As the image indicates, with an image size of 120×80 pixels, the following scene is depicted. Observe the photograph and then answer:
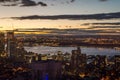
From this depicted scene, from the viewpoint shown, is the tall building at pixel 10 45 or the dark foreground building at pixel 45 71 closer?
the dark foreground building at pixel 45 71

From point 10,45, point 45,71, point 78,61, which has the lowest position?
point 78,61

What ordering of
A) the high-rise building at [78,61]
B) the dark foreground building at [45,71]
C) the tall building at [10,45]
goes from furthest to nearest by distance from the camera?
1. the tall building at [10,45]
2. the high-rise building at [78,61]
3. the dark foreground building at [45,71]

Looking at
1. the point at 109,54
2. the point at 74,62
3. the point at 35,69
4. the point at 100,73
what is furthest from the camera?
the point at 109,54

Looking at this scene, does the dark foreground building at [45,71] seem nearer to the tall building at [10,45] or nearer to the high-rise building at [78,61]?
the high-rise building at [78,61]

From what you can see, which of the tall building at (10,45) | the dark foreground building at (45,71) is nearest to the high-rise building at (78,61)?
the dark foreground building at (45,71)

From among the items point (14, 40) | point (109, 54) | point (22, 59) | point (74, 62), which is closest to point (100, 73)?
point (74, 62)

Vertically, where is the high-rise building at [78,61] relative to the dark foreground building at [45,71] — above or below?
below

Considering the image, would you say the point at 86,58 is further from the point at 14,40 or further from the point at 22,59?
the point at 14,40

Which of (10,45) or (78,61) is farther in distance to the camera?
(10,45)

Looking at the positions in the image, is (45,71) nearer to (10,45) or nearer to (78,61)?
(78,61)

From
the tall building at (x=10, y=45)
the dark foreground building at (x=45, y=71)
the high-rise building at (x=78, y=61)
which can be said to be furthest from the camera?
the tall building at (x=10, y=45)

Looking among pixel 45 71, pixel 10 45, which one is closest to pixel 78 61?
pixel 10 45
